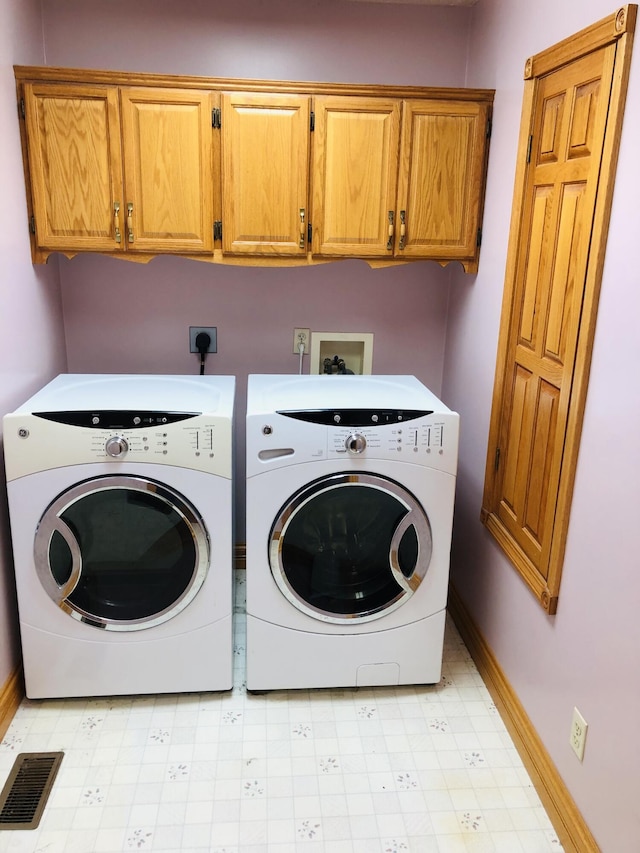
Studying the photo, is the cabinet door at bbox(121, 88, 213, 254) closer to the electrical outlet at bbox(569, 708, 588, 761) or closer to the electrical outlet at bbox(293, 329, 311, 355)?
the electrical outlet at bbox(293, 329, 311, 355)

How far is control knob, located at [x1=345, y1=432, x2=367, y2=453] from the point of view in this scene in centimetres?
197

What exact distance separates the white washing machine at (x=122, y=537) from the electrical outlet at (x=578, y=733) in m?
1.01

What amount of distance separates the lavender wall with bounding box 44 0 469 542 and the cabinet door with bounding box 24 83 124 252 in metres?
0.36

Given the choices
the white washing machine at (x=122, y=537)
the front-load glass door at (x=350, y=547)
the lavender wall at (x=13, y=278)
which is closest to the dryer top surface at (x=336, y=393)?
the white washing machine at (x=122, y=537)

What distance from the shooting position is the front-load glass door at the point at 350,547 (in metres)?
2.03

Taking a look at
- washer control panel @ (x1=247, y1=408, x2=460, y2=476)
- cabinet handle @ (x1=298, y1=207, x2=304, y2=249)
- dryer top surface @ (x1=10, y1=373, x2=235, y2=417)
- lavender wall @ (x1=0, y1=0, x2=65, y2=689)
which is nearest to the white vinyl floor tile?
lavender wall @ (x1=0, y1=0, x2=65, y2=689)

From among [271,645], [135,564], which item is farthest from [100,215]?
[271,645]

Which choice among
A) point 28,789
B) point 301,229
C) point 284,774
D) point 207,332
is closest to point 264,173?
point 301,229

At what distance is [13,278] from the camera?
2.08 metres

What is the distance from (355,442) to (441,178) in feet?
3.24

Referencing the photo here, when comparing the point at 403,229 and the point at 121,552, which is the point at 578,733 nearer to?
the point at 121,552

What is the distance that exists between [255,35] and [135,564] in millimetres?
1856

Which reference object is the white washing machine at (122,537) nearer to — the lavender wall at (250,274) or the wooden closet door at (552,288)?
the lavender wall at (250,274)

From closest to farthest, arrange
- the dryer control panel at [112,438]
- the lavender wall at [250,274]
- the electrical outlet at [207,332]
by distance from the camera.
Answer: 1. the dryer control panel at [112,438]
2. the lavender wall at [250,274]
3. the electrical outlet at [207,332]
